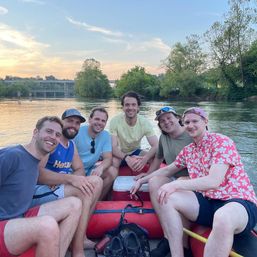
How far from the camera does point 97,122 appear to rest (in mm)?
3646

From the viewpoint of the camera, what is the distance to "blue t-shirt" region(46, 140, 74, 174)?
10.0ft

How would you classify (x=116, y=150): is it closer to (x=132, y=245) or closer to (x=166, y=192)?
(x=132, y=245)

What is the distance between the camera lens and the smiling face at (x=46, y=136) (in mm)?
2391

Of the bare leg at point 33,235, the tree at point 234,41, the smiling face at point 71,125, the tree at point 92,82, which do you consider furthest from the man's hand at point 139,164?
the tree at point 92,82

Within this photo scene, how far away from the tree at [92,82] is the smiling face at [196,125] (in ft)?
236

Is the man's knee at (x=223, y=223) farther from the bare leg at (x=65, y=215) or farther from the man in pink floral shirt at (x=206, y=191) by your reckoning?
the bare leg at (x=65, y=215)

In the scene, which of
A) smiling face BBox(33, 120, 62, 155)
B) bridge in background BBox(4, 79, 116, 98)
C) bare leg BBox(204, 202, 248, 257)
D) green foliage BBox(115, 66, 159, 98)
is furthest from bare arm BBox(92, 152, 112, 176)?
bridge in background BBox(4, 79, 116, 98)

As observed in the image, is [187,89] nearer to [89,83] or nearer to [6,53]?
[6,53]

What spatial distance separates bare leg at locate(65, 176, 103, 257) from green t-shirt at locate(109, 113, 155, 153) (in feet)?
5.42

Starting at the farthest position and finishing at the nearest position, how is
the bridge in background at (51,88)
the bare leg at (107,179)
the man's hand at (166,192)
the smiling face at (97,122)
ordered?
the bridge in background at (51,88)
the bare leg at (107,179)
the smiling face at (97,122)
the man's hand at (166,192)

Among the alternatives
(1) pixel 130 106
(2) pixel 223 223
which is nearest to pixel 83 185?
(2) pixel 223 223

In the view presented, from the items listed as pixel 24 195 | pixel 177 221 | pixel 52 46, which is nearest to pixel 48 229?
pixel 24 195

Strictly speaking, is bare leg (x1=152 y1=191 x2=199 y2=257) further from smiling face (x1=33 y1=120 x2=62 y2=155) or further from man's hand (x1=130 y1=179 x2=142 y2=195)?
smiling face (x1=33 y1=120 x2=62 y2=155)

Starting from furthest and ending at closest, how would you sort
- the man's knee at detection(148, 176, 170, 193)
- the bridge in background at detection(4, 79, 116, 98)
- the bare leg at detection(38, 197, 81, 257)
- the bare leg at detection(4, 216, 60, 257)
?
1. the bridge in background at detection(4, 79, 116, 98)
2. the man's knee at detection(148, 176, 170, 193)
3. the bare leg at detection(38, 197, 81, 257)
4. the bare leg at detection(4, 216, 60, 257)
